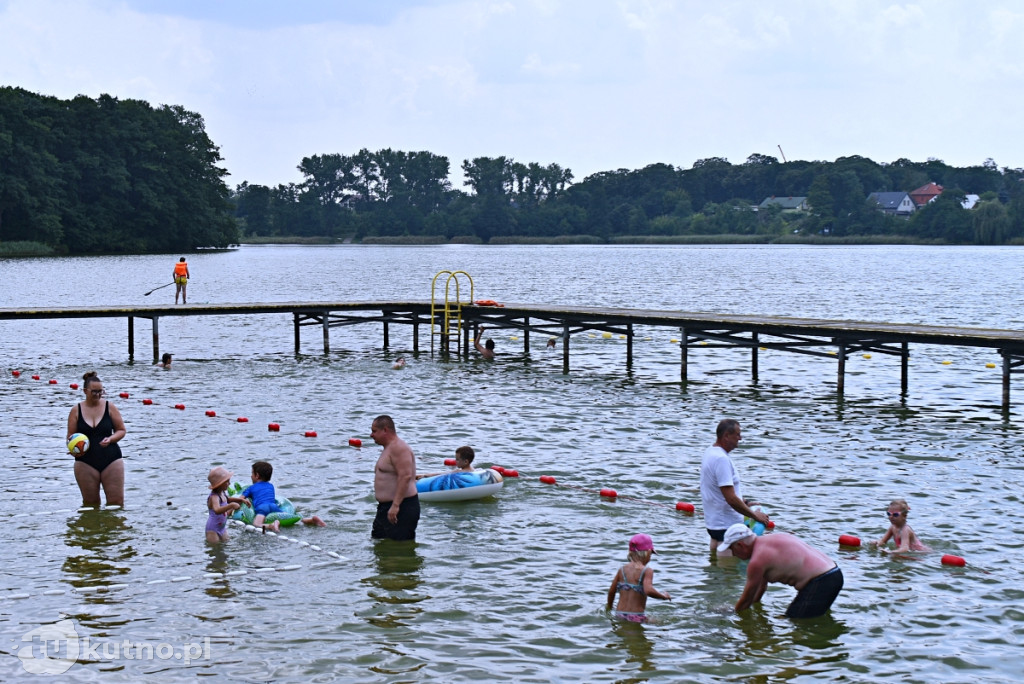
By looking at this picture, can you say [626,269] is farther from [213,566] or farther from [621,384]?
[213,566]

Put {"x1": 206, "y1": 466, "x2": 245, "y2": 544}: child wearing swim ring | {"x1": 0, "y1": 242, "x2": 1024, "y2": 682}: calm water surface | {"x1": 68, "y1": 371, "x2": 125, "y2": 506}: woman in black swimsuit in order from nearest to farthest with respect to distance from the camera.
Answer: {"x1": 0, "y1": 242, "x2": 1024, "y2": 682}: calm water surface
{"x1": 206, "y1": 466, "x2": 245, "y2": 544}: child wearing swim ring
{"x1": 68, "y1": 371, "x2": 125, "y2": 506}: woman in black swimsuit

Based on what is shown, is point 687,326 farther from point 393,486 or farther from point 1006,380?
point 393,486

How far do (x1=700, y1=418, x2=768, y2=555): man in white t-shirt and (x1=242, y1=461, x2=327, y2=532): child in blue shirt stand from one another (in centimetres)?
534

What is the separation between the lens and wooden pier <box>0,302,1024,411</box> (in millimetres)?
A: 25656

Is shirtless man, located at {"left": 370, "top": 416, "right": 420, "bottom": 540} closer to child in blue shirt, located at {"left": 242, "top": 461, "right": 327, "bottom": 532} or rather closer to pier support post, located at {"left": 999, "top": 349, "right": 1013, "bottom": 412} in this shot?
child in blue shirt, located at {"left": 242, "top": 461, "right": 327, "bottom": 532}

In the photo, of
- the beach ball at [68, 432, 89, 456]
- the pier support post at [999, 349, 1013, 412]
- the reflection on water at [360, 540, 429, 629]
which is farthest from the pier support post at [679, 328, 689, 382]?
the beach ball at [68, 432, 89, 456]

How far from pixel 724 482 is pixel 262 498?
610 cm

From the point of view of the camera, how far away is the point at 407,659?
36.6 feet

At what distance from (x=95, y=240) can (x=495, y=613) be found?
431 feet

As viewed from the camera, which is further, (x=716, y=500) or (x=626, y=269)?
(x=626, y=269)

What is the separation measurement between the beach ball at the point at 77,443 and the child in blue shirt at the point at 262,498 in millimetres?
2103

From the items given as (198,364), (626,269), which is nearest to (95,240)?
(626,269)

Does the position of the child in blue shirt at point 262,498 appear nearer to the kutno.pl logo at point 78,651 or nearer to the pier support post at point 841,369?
the kutno.pl logo at point 78,651

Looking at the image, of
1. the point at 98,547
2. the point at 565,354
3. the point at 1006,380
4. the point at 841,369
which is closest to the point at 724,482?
the point at 98,547
